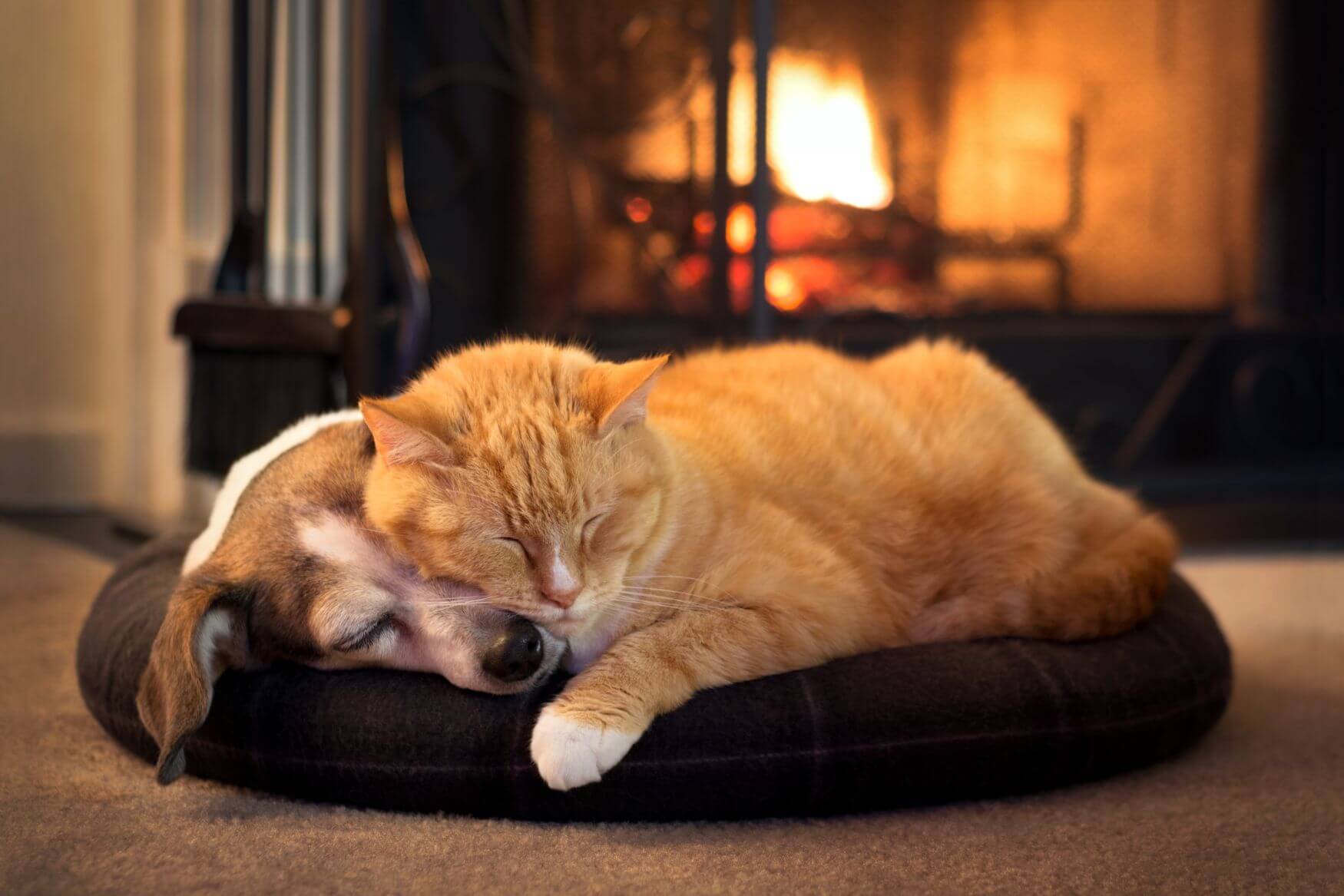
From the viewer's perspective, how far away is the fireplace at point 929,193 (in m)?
3.11

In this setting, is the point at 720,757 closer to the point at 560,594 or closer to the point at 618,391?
the point at 560,594

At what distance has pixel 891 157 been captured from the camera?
3.44m

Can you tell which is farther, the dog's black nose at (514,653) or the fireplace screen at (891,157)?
the fireplace screen at (891,157)

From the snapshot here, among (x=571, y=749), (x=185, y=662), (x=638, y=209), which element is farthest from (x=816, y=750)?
(x=638, y=209)

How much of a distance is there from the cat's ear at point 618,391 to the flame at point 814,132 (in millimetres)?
1905

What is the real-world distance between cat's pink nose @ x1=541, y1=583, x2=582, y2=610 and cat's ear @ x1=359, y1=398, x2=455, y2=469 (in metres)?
0.16

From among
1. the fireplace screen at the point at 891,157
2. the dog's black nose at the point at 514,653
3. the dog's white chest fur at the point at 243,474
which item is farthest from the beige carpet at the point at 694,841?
the fireplace screen at the point at 891,157

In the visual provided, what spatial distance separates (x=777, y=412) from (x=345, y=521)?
2.10 ft

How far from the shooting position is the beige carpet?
4.08 feet

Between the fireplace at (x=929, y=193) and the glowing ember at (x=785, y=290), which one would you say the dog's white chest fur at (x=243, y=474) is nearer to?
the fireplace at (x=929, y=193)

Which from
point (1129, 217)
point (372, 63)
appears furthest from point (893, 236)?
point (372, 63)

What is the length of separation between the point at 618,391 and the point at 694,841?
0.48 metres

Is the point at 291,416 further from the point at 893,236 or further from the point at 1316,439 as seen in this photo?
the point at 1316,439

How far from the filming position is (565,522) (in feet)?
4.43
